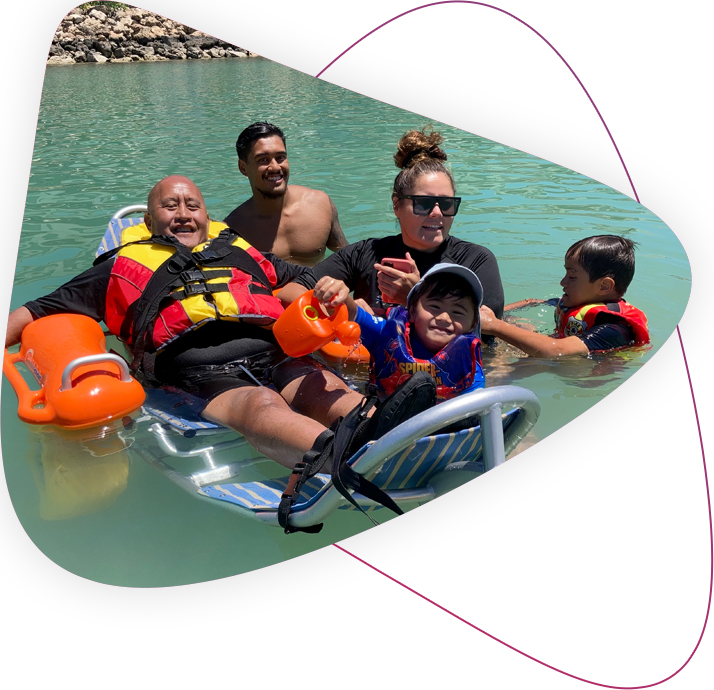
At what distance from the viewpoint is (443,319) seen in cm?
260

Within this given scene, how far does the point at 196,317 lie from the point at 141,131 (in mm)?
5547

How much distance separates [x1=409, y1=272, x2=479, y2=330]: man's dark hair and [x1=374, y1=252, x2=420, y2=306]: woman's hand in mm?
257

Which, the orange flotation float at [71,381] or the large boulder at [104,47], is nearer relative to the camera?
the orange flotation float at [71,381]

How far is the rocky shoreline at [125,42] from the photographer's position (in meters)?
8.04

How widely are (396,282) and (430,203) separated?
1.45 ft

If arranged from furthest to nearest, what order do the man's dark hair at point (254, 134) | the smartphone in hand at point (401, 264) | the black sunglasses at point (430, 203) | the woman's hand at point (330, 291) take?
the man's dark hair at point (254, 134), the black sunglasses at point (430, 203), the smartphone in hand at point (401, 264), the woman's hand at point (330, 291)

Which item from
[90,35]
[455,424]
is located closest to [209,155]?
[90,35]

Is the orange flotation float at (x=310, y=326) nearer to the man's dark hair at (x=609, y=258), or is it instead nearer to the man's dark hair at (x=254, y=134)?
the man's dark hair at (x=609, y=258)

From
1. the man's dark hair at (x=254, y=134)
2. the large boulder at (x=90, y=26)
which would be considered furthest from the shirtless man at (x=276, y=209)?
the large boulder at (x=90, y=26)

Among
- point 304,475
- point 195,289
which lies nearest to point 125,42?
point 195,289

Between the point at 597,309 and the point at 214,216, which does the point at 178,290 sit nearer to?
the point at 597,309

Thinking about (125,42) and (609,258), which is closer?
(609,258)

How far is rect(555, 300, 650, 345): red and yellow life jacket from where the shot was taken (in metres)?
3.25

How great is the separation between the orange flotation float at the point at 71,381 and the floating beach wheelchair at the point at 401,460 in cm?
18
